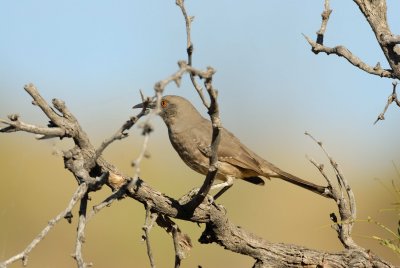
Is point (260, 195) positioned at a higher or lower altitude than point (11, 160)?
lower

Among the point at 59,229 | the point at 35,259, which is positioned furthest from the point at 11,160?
the point at 35,259

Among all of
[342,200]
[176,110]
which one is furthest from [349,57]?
[176,110]

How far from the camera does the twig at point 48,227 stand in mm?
3758

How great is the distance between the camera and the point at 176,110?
7.33m

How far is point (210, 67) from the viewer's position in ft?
12.5

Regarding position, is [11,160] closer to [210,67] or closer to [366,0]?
[366,0]

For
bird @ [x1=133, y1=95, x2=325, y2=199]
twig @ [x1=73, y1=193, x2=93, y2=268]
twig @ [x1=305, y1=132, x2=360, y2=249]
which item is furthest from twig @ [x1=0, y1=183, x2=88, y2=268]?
bird @ [x1=133, y1=95, x2=325, y2=199]

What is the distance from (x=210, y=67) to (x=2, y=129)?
1.26 metres

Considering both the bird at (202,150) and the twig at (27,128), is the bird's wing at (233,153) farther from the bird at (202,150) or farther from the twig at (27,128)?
the twig at (27,128)

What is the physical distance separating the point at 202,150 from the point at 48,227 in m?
2.79

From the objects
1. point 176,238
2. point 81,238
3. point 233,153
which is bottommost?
point 233,153

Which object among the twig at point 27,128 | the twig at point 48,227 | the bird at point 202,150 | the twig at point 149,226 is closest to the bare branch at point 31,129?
the twig at point 27,128

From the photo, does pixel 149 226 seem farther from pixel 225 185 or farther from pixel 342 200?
pixel 225 185

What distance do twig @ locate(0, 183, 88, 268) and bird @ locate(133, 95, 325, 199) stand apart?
97.4 inches
